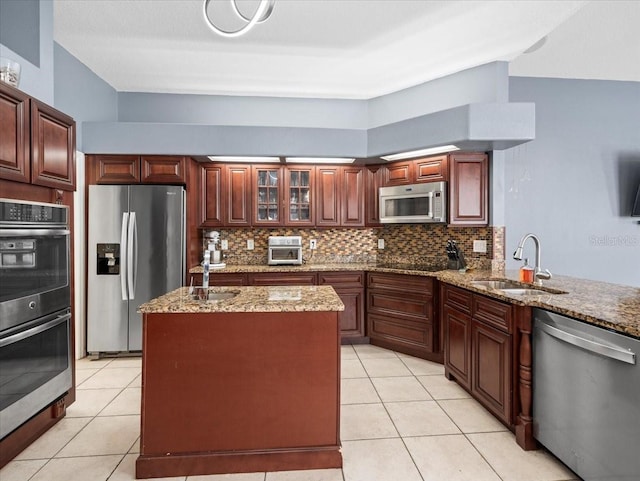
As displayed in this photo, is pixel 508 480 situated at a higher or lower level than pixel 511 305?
lower

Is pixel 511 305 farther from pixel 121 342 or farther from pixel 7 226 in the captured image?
pixel 121 342

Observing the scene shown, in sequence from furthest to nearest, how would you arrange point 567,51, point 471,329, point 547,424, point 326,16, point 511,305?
point 567,51 → point 326,16 → point 471,329 → point 511,305 → point 547,424

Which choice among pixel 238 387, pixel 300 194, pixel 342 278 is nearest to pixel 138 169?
pixel 300 194

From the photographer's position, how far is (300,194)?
434 centimetres

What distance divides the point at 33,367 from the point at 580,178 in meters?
5.35

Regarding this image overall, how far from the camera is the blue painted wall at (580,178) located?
401 centimetres

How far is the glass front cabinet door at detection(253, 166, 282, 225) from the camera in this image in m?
4.30

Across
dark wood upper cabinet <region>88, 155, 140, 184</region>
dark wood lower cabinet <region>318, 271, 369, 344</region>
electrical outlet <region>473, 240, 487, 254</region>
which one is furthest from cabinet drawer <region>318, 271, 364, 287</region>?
dark wood upper cabinet <region>88, 155, 140, 184</region>

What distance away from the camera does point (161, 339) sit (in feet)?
6.25

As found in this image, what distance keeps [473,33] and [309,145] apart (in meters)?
1.89

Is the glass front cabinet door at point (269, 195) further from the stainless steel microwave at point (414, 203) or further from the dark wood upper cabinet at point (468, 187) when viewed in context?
the dark wood upper cabinet at point (468, 187)

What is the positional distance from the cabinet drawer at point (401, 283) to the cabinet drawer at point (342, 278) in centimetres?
12

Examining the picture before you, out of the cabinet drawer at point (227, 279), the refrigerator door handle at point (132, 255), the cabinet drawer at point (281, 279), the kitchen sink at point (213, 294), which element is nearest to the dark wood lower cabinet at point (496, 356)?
the cabinet drawer at point (281, 279)

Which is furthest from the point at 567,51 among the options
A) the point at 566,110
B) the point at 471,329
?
the point at 471,329
